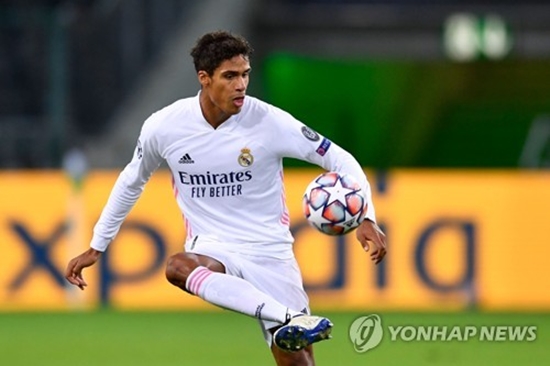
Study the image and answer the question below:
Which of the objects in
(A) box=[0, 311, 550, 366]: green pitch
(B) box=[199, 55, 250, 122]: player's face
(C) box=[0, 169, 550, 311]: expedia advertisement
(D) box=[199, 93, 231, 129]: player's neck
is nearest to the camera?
(B) box=[199, 55, 250, 122]: player's face

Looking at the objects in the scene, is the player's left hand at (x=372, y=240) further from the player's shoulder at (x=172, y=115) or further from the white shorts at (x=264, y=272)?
the player's shoulder at (x=172, y=115)

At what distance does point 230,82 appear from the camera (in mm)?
7902

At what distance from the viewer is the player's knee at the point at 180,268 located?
7906mm

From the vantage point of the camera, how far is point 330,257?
1580 centimetres

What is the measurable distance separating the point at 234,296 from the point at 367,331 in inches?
51.3

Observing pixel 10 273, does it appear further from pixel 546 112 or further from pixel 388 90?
pixel 546 112

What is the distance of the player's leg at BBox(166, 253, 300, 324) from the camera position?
7.78 m

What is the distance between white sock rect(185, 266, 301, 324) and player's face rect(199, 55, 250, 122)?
0.83 metres

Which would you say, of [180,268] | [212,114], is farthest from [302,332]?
[212,114]

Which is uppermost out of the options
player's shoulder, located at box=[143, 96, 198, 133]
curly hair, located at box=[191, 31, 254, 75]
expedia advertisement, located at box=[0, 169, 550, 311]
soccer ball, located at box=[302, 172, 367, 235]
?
curly hair, located at box=[191, 31, 254, 75]

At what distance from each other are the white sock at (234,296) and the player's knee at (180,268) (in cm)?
4

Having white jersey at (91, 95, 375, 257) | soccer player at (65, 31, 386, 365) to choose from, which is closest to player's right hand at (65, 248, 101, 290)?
soccer player at (65, 31, 386, 365)

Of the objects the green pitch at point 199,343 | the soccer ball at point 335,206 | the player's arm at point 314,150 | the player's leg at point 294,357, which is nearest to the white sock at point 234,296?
the player's leg at point 294,357

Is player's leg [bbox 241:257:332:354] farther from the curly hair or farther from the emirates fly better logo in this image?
the curly hair
